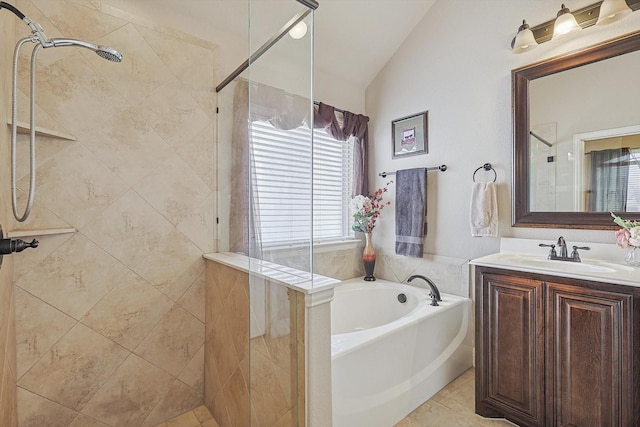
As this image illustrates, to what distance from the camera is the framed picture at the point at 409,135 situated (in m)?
2.59

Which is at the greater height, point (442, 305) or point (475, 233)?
point (475, 233)

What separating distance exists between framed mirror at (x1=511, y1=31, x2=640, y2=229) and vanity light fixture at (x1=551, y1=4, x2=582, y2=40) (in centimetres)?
15

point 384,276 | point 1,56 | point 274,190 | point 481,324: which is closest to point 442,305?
point 481,324

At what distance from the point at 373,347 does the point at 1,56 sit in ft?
6.67

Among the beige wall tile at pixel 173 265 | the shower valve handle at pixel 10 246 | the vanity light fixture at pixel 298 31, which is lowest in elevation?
the beige wall tile at pixel 173 265

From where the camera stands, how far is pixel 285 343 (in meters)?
1.23

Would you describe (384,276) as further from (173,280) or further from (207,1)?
(207,1)

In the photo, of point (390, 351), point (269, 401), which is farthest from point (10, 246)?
point (390, 351)

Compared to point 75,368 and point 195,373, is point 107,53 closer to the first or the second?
point 75,368

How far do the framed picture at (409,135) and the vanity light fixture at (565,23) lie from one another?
0.96m

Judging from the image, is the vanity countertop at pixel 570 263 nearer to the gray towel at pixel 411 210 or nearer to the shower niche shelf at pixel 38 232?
the gray towel at pixel 411 210

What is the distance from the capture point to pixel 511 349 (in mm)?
1623

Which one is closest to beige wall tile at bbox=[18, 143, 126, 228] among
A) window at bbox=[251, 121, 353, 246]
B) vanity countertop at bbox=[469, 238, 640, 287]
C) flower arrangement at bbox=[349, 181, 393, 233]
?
window at bbox=[251, 121, 353, 246]

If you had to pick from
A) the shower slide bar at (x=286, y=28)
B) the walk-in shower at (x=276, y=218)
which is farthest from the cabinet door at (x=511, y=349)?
the shower slide bar at (x=286, y=28)
